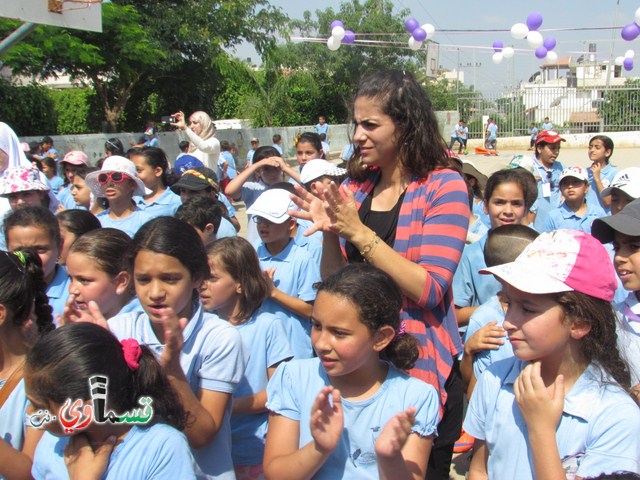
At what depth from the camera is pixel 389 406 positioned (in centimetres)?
211

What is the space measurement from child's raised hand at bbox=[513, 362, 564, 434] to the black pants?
48 centimetres

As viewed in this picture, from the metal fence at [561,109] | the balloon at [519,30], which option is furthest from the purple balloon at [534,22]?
the metal fence at [561,109]

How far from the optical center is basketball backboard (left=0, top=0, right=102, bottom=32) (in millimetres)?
3943

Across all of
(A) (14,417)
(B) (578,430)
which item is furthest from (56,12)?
(B) (578,430)

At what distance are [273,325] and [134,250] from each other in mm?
814

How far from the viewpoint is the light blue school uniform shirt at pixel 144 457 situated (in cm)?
184

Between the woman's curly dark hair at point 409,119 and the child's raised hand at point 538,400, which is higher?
the woman's curly dark hair at point 409,119

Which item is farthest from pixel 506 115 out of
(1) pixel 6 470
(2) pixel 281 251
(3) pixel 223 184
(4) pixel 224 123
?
(1) pixel 6 470

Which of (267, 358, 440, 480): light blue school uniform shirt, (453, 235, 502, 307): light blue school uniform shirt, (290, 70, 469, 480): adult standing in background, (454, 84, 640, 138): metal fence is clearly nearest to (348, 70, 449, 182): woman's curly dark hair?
(290, 70, 469, 480): adult standing in background

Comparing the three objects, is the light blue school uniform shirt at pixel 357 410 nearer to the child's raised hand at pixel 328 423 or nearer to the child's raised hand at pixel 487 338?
the child's raised hand at pixel 328 423

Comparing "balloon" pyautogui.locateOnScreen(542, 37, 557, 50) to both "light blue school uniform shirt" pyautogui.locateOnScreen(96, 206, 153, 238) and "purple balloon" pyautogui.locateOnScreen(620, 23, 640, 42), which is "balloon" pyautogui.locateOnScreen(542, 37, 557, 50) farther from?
"light blue school uniform shirt" pyautogui.locateOnScreen(96, 206, 153, 238)

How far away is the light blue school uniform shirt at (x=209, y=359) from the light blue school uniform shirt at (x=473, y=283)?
5.57 ft

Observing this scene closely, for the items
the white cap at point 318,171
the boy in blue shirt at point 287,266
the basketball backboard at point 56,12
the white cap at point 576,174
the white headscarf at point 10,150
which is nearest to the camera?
the boy in blue shirt at point 287,266

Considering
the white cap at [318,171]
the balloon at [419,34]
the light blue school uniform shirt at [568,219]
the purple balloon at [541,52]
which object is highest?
the balloon at [419,34]
